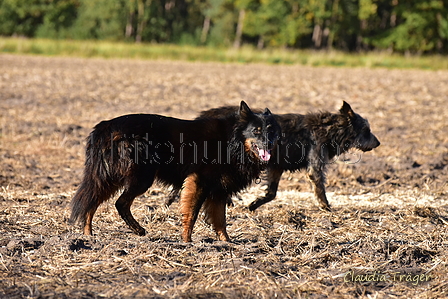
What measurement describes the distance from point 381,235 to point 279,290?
1903 millimetres

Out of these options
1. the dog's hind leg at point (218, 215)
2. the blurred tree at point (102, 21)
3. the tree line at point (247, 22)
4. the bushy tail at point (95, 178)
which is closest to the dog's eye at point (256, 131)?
the dog's hind leg at point (218, 215)

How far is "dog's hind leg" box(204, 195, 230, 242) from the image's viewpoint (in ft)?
16.9

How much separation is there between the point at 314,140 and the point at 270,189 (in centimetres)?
99

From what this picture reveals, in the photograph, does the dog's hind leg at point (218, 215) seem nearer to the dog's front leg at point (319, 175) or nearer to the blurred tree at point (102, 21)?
the dog's front leg at point (319, 175)

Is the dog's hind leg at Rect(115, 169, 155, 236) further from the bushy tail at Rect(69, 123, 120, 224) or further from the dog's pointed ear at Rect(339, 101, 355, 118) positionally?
the dog's pointed ear at Rect(339, 101, 355, 118)

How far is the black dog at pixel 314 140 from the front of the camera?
6746 mm

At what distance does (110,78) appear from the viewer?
61.8 feet

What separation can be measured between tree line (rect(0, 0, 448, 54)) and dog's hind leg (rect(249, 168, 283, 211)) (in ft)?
135

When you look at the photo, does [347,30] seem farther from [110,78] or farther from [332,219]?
[332,219]

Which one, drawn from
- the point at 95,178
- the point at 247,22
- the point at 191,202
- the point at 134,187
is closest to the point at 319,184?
the point at 191,202

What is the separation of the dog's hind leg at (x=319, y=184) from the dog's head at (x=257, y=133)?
1566 mm

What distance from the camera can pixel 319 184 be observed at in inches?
263

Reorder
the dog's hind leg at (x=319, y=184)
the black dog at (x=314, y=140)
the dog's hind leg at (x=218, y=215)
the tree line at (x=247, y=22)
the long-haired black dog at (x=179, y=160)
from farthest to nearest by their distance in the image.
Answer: the tree line at (x=247, y=22) → the black dog at (x=314, y=140) → the dog's hind leg at (x=319, y=184) → the dog's hind leg at (x=218, y=215) → the long-haired black dog at (x=179, y=160)

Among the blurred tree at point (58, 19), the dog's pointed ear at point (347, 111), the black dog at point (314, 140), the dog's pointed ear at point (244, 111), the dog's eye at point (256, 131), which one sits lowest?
the black dog at point (314, 140)
